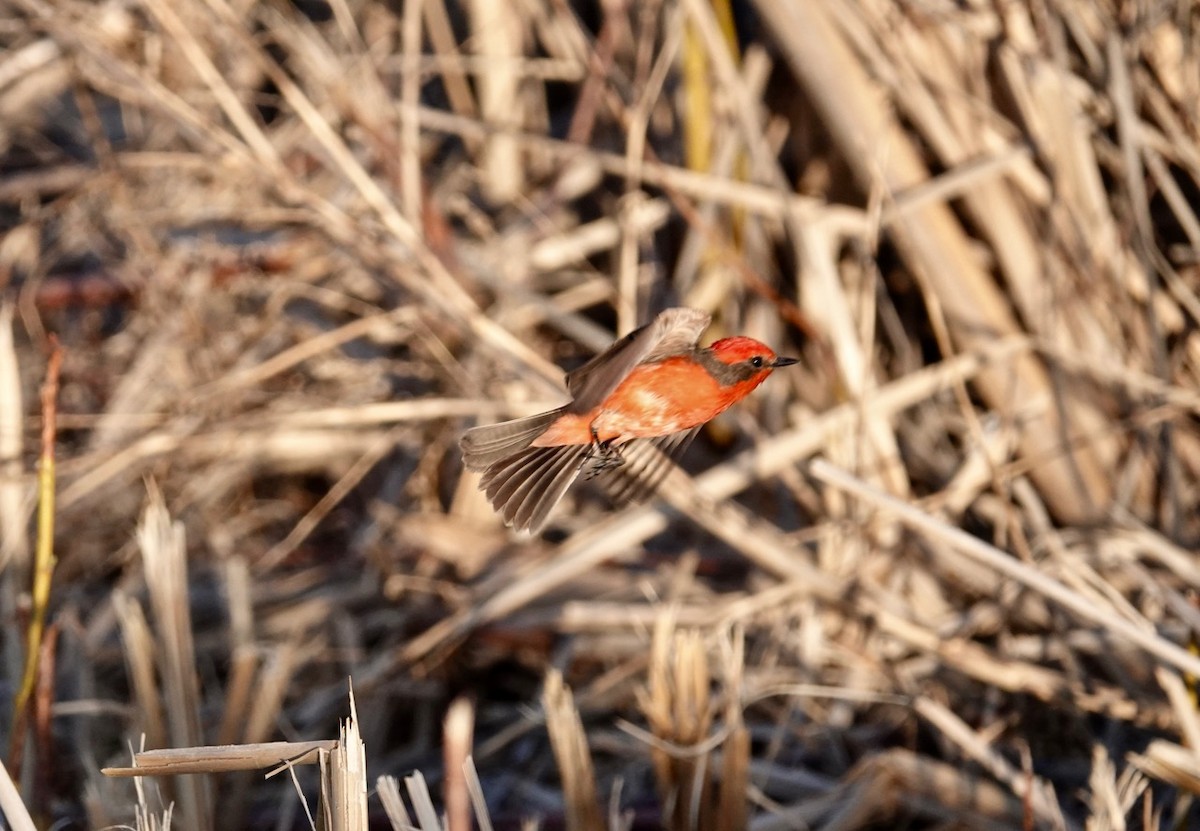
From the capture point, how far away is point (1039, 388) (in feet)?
8.15

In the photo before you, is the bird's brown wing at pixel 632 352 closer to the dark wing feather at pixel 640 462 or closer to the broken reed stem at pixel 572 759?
the dark wing feather at pixel 640 462

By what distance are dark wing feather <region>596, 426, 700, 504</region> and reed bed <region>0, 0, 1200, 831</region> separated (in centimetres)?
23

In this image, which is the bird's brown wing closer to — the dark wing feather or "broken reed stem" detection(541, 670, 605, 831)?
the dark wing feather

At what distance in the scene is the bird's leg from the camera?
1.38 meters

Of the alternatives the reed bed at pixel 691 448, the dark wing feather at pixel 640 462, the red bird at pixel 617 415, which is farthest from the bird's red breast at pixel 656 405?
the reed bed at pixel 691 448

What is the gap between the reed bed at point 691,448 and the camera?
7.23 feet

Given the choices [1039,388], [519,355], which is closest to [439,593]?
[519,355]

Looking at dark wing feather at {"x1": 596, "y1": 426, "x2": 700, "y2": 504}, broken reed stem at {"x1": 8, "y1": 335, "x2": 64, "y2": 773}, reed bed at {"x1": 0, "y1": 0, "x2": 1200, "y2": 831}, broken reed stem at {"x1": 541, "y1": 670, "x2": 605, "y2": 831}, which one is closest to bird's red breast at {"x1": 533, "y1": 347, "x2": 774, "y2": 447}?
dark wing feather at {"x1": 596, "y1": 426, "x2": 700, "y2": 504}

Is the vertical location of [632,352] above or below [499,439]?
above

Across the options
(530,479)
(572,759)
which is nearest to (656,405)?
(530,479)

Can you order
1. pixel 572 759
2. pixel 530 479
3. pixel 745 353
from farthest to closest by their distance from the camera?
pixel 572 759 → pixel 530 479 → pixel 745 353

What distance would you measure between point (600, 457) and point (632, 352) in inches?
9.8

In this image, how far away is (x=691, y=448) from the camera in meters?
2.94

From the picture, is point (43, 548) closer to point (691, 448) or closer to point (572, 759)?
point (572, 759)
